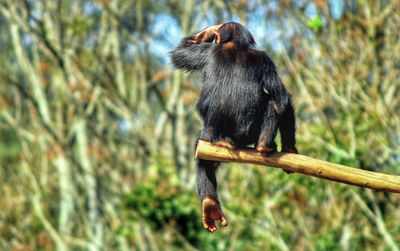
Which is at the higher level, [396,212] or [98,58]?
[98,58]

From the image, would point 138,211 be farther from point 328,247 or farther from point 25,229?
point 25,229

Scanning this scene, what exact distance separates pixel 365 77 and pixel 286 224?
13.0 feet

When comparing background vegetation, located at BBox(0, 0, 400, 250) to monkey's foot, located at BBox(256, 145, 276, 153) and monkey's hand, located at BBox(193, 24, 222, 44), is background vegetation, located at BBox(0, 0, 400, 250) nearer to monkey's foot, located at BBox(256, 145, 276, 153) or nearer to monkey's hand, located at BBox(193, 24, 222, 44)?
monkey's hand, located at BBox(193, 24, 222, 44)

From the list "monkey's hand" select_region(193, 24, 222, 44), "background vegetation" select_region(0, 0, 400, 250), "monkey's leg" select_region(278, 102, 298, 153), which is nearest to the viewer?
"monkey's leg" select_region(278, 102, 298, 153)

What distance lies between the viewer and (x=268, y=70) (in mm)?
6078

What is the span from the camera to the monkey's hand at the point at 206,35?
6.27 meters

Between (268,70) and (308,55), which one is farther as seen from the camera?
(308,55)

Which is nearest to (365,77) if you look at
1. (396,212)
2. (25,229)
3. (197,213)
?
(396,212)

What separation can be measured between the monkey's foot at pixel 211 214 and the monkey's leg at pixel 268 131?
2.08 ft

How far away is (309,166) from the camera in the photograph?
542 centimetres

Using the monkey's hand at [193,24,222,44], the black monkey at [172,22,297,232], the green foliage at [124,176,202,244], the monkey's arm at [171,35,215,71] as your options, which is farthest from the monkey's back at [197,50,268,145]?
the green foliage at [124,176,202,244]

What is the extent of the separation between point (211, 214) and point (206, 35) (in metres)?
1.55

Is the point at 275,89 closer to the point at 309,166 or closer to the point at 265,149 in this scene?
the point at 265,149

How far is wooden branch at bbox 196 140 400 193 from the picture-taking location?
542cm
